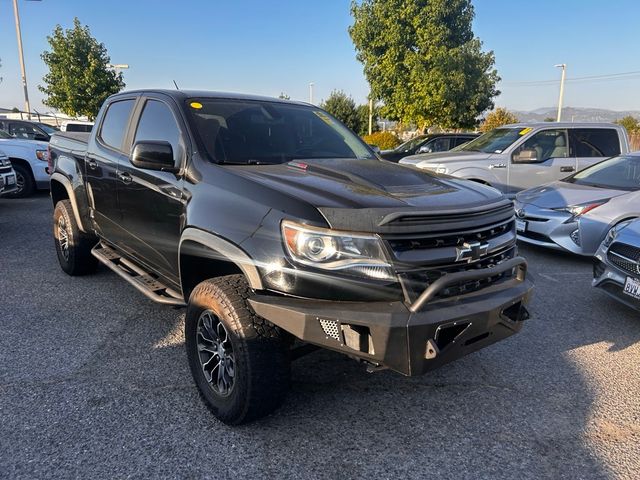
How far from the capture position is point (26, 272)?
17.4ft

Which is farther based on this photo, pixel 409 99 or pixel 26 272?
pixel 409 99

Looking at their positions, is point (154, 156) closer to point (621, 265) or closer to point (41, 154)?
point (621, 265)

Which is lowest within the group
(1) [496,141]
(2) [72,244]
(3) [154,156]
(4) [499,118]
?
(2) [72,244]

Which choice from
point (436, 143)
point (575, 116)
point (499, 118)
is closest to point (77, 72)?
point (436, 143)

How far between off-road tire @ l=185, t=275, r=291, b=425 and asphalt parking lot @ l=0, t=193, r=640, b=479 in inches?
7.6

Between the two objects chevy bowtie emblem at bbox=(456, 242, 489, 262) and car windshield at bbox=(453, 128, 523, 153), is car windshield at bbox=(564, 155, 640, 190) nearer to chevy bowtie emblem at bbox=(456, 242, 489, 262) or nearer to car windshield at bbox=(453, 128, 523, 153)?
car windshield at bbox=(453, 128, 523, 153)

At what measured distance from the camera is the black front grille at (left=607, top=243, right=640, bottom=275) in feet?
13.0

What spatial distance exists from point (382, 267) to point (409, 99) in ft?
59.4

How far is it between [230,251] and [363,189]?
78 cm

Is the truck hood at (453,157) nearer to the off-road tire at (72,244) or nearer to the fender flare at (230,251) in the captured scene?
the off-road tire at (72,244)

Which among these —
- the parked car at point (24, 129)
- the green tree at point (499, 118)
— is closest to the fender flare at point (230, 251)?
the parked car at point (24, 129)

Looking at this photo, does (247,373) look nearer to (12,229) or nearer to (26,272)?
(26,272)

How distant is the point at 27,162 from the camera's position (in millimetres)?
10422


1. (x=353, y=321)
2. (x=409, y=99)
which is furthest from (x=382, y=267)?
(x=409, y=99)
